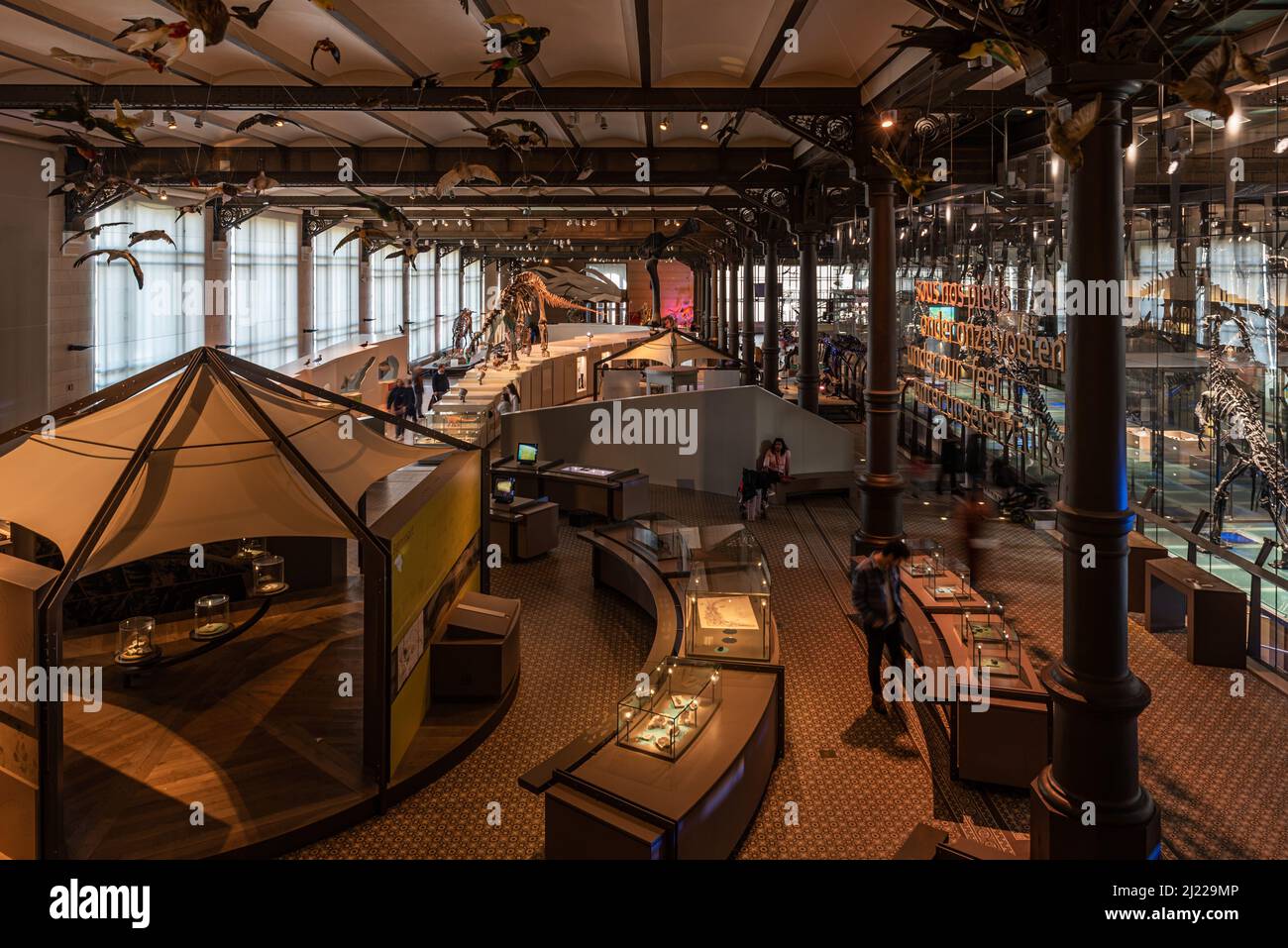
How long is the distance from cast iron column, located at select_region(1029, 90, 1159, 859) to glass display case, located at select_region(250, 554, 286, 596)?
6.71 m

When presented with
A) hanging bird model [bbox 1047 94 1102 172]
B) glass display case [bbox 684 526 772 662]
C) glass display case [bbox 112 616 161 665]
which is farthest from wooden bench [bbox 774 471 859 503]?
hanging bird model [bbox 1047 94 1102 172]

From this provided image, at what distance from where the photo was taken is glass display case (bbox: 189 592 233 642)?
24.3 ft

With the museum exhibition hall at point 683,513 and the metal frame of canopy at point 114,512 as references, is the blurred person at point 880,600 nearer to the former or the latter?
the museum exhibition hall at point 683,513

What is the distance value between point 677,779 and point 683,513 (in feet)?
32.0

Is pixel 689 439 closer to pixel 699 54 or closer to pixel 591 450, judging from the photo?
pixel 591 450

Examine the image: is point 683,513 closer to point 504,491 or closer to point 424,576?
point 504,491

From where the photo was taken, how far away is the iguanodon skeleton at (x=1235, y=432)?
754 cm

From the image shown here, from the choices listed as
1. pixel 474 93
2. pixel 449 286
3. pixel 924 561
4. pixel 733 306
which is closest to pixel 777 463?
pixel 924 561

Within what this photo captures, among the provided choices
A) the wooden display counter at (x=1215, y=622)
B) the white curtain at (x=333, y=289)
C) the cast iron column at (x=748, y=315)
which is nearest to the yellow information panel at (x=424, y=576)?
the wooden display counter at (x=1215, y=622)

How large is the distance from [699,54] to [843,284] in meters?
17.8

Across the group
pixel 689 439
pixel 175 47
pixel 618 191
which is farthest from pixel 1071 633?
pixel 618 191

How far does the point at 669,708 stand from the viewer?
5324 mm

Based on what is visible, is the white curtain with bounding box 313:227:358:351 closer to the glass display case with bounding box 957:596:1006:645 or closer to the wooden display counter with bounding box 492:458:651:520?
the wooden display counter with bounding box 492:458:651:520

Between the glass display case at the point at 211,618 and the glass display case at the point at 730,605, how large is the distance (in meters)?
3.89
